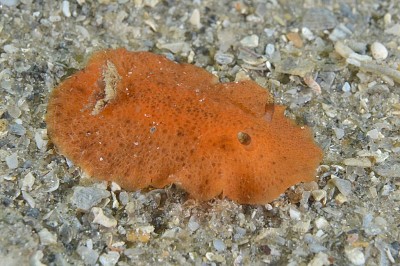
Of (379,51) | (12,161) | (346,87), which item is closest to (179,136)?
(12,161)

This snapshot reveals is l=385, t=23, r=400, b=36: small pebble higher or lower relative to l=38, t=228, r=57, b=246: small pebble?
higher

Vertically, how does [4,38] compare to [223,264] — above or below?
above

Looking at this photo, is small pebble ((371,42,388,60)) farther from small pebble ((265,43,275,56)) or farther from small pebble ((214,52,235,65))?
small pebble ((214,52,235,65))

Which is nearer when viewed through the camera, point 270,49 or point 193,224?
point 193,224

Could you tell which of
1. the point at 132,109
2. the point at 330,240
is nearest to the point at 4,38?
the point at 132,109

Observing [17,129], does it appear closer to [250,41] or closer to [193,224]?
[193,224]

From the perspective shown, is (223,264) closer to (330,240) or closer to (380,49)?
(330,240)

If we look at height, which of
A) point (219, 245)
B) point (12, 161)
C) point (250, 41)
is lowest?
point (219, 245)

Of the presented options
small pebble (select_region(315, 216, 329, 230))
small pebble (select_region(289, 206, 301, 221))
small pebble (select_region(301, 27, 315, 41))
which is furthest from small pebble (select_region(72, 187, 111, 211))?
small pebble (select_region(301, 27, 315, 41))

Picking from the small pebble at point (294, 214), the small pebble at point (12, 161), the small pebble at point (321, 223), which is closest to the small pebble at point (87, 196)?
the small pebble at point (12, 161)
